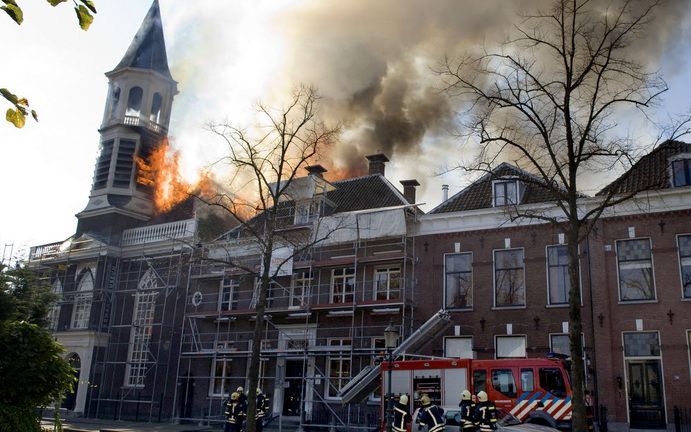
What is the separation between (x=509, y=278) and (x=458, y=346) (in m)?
3.43

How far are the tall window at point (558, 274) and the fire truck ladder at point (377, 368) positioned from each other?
4183 millimetres

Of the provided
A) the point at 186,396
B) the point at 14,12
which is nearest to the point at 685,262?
the point at 186,396

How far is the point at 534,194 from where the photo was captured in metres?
26.8

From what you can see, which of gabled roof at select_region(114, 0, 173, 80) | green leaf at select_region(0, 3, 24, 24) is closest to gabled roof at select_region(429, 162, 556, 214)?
gabled roof at select_region(114, 0, 173, 80)

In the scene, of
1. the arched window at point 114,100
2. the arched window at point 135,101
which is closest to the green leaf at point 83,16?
the arched window at point 135,101

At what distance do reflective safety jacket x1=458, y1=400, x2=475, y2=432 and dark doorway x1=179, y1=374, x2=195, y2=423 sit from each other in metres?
19.2

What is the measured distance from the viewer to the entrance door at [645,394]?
21.8 metres

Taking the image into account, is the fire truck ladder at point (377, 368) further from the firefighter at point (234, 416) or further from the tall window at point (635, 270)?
the tall window at point (635, 270)

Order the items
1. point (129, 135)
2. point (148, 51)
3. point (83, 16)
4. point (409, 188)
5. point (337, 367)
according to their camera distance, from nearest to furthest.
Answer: point (83, 16)
point (337, 367)
point (409, 188)
point (129, 135)
point (148, 51)

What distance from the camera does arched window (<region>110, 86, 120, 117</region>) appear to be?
41062mm

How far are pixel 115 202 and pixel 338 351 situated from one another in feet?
65.2

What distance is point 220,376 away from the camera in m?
31.5

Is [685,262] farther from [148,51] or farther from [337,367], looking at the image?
[148,51]

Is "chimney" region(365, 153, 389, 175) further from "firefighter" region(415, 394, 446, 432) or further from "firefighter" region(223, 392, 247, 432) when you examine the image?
"firefighter" region(415, 394, 446, 432)
